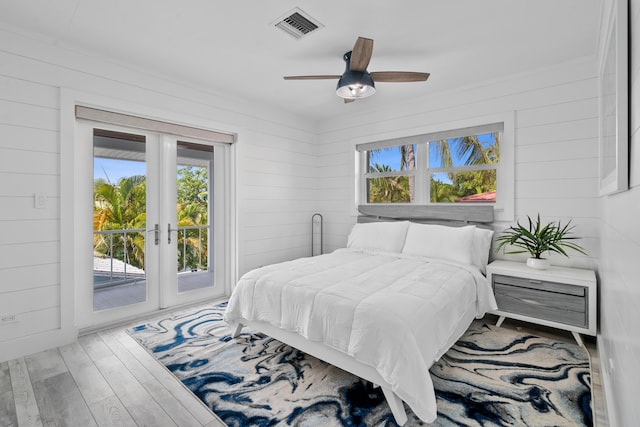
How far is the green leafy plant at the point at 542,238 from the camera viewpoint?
297 cm

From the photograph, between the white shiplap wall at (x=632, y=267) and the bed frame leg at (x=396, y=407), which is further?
the bed frame leg at (x=396, y=407)

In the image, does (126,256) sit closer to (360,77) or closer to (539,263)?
(360,77)

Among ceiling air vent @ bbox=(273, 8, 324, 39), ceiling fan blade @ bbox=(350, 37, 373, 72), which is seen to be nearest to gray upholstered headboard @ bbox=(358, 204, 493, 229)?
ceiling fan blade @ bbox=(350, 37, 373, 72)

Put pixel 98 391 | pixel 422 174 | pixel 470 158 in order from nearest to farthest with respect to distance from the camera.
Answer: pixel 98 391 → pixel 470 158 → pixel 422 174

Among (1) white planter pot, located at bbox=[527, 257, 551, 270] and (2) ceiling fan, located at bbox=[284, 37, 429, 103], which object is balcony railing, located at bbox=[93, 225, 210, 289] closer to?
(2) ceiling fan, located at bbox=[284, 37, 429, 103]

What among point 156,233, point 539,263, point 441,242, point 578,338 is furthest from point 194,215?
point 578,338

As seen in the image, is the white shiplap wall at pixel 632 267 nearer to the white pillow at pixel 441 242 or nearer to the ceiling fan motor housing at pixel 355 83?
the ceiling fan motor housing at pixel 355 83

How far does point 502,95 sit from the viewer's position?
11.3 feet

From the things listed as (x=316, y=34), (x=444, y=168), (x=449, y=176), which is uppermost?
(x=316, y=34)


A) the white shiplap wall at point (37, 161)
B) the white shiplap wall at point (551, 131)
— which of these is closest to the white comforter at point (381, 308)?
the white shiplap wall at point (551, 131)

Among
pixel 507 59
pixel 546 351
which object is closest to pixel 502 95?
pixel 507 59

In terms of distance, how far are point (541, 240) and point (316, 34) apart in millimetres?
2748

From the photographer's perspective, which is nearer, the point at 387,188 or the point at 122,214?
the point at 122,214

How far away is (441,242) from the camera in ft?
11.1
